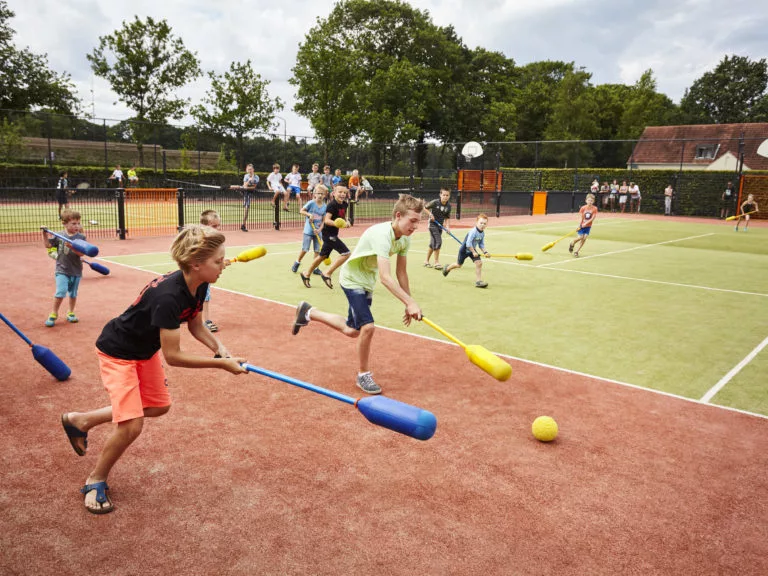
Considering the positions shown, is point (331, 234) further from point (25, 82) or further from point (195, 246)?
point (25, 82)

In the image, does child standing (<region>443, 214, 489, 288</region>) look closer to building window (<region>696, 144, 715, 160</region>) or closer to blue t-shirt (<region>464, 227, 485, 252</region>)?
blue t-shirt (<region>464, 227, 485, 252</region>)

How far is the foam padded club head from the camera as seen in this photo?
4473 millimetres

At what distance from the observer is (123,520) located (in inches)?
143

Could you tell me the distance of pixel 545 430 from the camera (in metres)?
4.79

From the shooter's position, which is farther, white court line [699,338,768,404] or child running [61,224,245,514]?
white court line [699,338,768,404]

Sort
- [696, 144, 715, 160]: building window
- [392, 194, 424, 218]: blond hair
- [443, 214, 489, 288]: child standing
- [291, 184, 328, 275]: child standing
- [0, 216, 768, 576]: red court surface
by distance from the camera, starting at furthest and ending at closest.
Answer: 1. [696, 144, 715, 160]: building window
2. [291, 184, 328, 275]: child standing
3. [443, 214, 489, 288]: child standing
4. [392, 194, 424, 218]: blond hair
5. [0, 216, 768, 576]: red court surface

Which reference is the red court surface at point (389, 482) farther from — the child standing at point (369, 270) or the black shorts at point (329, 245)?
the black shorts at point (329, 245)

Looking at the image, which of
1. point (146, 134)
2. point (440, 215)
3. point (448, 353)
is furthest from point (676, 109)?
point (448, 353)

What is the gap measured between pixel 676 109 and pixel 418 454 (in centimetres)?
10069

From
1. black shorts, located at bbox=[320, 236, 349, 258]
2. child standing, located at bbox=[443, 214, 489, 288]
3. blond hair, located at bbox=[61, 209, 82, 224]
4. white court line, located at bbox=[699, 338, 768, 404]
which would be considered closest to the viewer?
white court line, located at bbox=[699, 338, 768, 404]

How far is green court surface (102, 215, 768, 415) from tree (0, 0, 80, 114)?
154 feet

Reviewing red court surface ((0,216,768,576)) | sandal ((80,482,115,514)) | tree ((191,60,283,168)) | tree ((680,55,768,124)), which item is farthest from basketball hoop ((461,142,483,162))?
tree ((680,55,768,124))

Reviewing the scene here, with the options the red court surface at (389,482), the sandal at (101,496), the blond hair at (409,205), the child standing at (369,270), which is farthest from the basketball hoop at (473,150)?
the sandal at (101,496)

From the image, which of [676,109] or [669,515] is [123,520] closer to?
[669,515]
